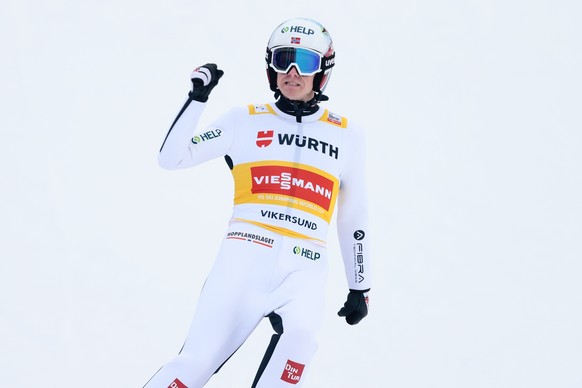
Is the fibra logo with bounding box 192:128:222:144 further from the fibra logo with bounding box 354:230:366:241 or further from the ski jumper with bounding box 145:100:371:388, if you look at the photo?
the fibra logo with bounding box 354:230:366:241

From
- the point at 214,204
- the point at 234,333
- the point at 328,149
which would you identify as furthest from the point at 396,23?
the point at 234,333

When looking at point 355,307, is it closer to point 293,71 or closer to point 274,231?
point 274,231

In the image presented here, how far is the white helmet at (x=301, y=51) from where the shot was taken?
19.0 ft

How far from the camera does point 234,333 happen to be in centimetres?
544

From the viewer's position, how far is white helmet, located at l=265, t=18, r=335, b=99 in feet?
19.0

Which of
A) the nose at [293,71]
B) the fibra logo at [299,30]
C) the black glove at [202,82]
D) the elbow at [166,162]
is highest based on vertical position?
the fibra logo at [299,30]

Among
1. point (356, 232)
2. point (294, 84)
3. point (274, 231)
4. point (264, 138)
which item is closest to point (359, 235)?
point (356, 232)

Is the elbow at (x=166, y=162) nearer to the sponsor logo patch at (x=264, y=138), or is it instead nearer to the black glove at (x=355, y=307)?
the sponsor logo patch at (x=264, y=138)

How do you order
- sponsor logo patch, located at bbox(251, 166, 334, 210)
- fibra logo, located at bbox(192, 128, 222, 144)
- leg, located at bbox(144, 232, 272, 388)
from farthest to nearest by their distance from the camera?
sponsor logo patch, located at bbox(251, 166, 334, 210) → fibra logo, located at bbox(192, 128, 222, 144) → leg, located at bbox(144, 232, 272, 388)

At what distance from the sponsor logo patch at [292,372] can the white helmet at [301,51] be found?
4.87 ft

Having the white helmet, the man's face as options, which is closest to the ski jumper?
the man's face

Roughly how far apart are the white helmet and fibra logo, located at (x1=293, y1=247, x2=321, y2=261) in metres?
0.87

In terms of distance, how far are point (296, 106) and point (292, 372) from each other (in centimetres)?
141

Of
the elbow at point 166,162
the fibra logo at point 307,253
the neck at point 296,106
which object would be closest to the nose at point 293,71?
the neck at point 296,106
